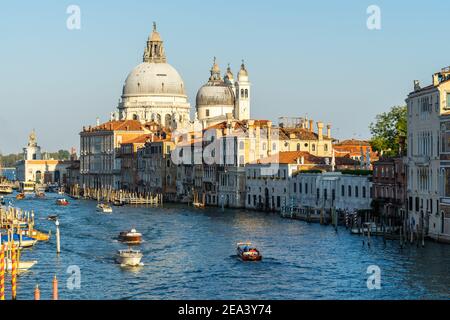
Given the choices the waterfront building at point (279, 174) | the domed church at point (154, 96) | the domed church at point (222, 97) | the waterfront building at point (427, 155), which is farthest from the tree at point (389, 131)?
the domed church at point (154, 96)

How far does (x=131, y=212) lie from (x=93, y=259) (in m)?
28.0

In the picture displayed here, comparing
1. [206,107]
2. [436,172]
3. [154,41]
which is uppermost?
[154,41]

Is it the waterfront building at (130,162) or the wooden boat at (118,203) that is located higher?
the waterfront building at (130,162)

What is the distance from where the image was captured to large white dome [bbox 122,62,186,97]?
110 meters

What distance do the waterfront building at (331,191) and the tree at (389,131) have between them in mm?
4197

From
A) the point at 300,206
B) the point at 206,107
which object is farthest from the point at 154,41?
the point at 300,206

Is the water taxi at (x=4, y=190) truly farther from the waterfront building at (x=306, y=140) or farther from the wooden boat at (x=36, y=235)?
the wooden boat at (x=36, y=235)

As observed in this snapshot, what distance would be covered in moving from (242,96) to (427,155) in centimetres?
6278

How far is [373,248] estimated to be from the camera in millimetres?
32812

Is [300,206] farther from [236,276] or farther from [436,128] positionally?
[236,276]

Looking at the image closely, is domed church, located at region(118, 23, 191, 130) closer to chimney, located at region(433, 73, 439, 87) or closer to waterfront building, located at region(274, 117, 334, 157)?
waterfront building, located at region(274, 117, 334, 157)

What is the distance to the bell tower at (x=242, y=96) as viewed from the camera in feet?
318

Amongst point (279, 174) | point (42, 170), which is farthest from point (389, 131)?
point (42, 170)

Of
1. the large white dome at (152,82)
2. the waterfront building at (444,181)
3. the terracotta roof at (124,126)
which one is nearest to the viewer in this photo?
the waterfront building at (444,181)
